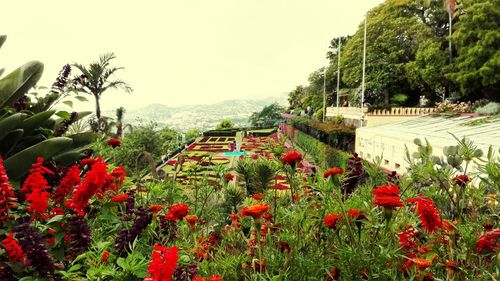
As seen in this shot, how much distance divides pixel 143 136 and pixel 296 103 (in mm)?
46191

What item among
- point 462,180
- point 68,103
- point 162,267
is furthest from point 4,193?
point 462,180

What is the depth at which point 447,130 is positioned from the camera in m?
13.0

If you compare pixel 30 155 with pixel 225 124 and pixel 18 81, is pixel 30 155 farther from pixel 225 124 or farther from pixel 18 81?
pixel 225 124

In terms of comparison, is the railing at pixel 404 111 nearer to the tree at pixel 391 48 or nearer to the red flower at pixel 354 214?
the tree at pixel 391 48

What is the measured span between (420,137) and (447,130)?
1557mm

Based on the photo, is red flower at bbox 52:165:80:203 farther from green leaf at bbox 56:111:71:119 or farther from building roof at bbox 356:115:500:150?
building roof at bbox 356:115:500:150

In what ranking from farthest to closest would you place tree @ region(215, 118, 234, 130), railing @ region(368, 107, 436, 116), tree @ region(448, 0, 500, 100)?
tree @ region(215, 118, 234, 130)
tree @ region(448, 0, 500, 100)
railing @ region(368, 107, 436, 116)

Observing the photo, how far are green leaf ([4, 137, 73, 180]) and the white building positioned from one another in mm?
7889

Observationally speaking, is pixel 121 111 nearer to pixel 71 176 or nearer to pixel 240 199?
pixel 240 199

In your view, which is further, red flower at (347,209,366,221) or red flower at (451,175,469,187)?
red flower at (451,175,469,187)

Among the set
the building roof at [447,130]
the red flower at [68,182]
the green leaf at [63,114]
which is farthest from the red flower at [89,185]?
the building roof at [447,130]

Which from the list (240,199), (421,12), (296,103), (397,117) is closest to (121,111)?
(397,117)

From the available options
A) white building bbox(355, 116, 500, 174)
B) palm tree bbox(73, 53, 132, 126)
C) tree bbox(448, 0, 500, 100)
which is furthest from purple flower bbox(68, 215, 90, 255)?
tree bbox(448, 0, 500, 100)

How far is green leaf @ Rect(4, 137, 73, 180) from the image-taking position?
241 centimetres
